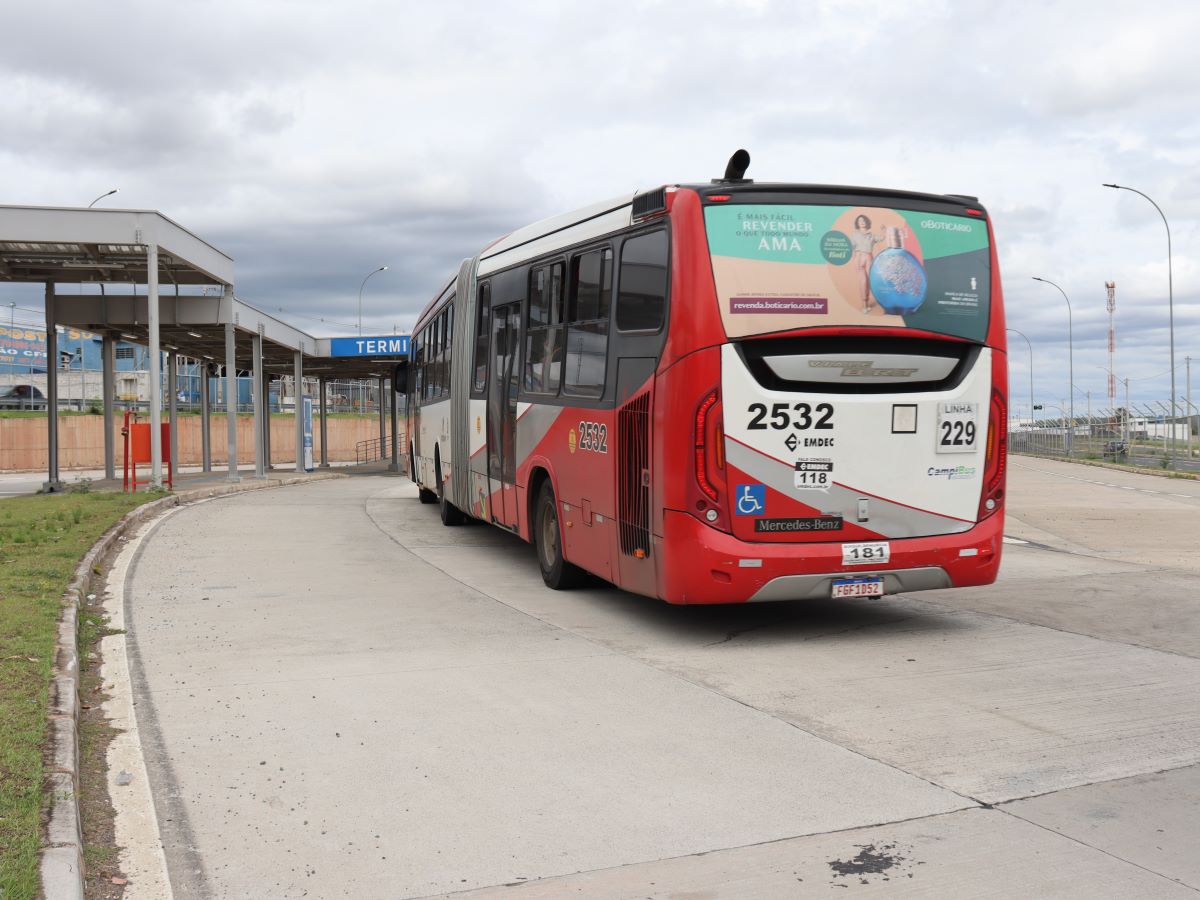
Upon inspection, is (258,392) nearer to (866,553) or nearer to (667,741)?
(866,553)

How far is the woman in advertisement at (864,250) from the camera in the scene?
844cm

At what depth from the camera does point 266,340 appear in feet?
115

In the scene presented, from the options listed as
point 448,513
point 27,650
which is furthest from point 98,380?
point 27,650

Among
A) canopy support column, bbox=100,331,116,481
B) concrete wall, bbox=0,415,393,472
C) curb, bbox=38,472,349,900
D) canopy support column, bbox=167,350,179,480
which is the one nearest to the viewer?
curb, bbox=38,472,349,900

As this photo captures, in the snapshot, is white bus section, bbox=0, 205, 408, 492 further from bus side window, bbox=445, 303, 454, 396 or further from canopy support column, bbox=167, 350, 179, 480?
bus side window, bbox=445, 303, 454, 396

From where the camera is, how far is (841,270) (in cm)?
843

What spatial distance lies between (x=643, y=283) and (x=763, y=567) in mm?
2243

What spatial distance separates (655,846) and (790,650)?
13.3 feet

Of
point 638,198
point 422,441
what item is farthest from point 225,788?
point 422,441

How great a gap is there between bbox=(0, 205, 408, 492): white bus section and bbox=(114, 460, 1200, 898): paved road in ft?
42.5

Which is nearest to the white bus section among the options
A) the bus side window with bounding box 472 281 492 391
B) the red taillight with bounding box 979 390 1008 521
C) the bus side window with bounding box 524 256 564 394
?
the bus side window with bounding box 472 281 492 391

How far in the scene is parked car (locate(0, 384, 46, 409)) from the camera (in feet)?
170

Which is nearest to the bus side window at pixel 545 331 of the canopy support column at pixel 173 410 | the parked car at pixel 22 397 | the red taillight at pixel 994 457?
the red taillight at pixel 994 457

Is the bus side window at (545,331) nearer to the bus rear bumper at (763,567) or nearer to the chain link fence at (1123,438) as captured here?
the bus rear bumper at (763,567)
